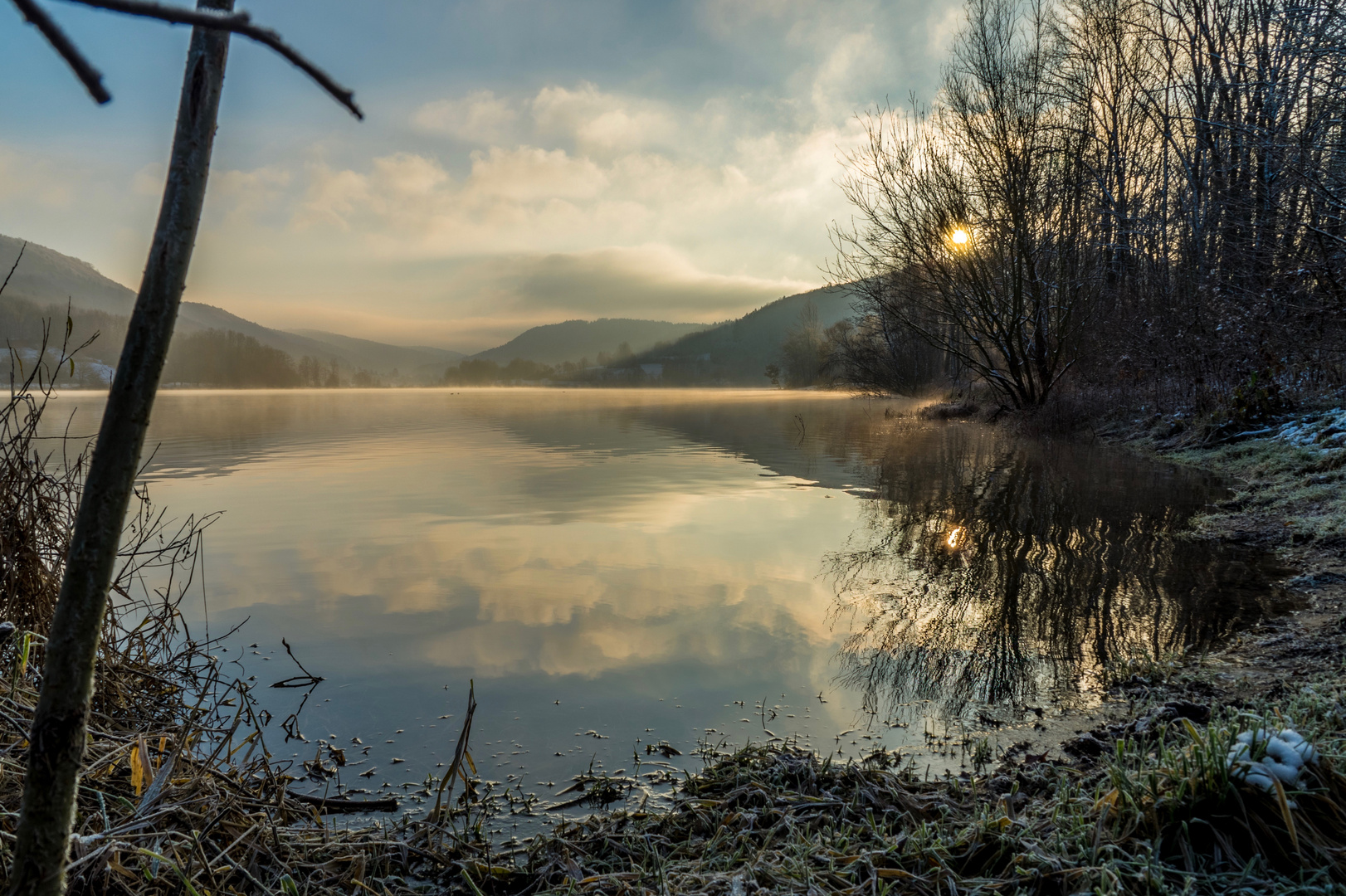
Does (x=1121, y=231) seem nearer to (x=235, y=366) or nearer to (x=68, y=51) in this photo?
(x=68, y=51)

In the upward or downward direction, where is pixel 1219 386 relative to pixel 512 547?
upward

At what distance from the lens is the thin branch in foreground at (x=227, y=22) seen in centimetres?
91

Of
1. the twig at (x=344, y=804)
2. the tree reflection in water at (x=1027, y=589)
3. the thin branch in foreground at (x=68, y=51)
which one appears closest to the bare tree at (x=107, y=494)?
the thin branch in foreground at (x=68, y=51)

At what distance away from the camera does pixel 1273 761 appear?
2.35m

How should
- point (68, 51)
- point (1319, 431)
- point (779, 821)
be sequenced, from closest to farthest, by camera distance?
point (68, 51)
point (779, 821)
point (1319, 431)

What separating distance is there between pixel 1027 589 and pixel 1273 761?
14.5 feet

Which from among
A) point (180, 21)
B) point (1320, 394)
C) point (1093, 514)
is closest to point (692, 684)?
point (180, 21)

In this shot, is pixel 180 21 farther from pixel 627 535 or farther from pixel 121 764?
pixel 627 535

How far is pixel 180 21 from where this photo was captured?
90 cm

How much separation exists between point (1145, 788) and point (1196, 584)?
495 cm

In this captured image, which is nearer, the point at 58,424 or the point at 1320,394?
the point at 1320,394

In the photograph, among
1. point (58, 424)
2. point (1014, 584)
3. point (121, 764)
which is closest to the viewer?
Answer: point (121, 764)

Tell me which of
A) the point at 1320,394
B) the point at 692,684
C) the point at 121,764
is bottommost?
the point at 692,684

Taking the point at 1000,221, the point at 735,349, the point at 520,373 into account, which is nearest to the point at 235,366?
the point at 520,373
